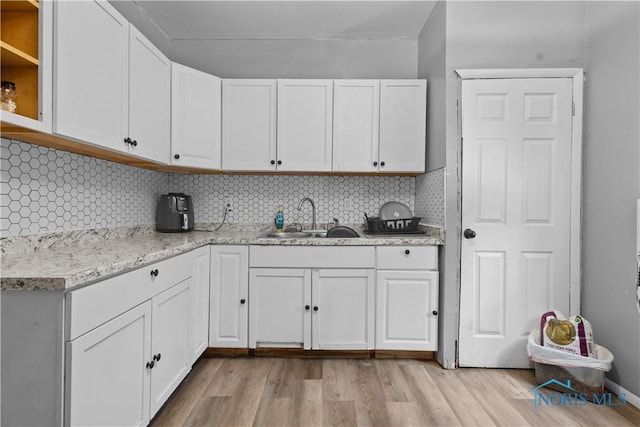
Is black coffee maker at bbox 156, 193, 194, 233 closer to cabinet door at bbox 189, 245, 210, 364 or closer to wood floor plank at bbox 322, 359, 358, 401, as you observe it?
cabinet door at bbox 189, 245, 210, 364

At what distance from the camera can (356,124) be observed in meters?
2.84

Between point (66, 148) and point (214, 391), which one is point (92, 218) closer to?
point (66, 148)

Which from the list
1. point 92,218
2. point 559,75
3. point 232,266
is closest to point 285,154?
point 232,266

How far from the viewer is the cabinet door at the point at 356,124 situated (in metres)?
2.83

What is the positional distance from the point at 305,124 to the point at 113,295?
6.42 feet

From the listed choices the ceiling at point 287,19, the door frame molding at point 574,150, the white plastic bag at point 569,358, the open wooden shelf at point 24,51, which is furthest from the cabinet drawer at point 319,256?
the ceiling at point 287,19

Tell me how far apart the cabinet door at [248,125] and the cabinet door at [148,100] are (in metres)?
0.49

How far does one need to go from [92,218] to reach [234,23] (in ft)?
6.42

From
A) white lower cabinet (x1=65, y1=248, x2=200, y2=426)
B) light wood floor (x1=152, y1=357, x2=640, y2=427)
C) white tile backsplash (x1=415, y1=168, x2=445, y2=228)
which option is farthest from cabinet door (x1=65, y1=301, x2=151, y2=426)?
white tile backsplash (x1=415, y1=168, x2=445, y2=228)

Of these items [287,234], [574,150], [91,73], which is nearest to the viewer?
[91,73]

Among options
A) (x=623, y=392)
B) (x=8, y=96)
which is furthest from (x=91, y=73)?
(x=623, y=392)

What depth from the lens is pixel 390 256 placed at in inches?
99.8

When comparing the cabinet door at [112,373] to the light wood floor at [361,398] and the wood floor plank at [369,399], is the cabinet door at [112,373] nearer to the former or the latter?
the light wood floor at [361,398]

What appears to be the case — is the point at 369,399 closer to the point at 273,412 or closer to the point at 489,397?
the point at 273,412
